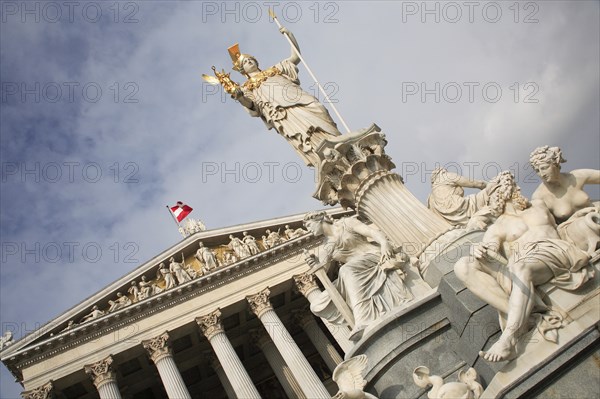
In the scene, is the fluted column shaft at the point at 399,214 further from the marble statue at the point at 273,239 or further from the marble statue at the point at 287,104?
the marble statue at the point at 273,239

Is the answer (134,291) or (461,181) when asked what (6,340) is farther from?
(461,181)

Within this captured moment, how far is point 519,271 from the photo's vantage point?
4770 mm

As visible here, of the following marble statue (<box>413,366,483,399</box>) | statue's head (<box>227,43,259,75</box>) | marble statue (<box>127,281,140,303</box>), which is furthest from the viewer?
marble statue (<box>127,281,140,303</box>)

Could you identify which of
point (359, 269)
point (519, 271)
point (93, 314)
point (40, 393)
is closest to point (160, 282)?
point (93, 314)

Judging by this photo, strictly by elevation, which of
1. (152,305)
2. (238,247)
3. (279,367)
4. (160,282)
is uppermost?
(160,282)

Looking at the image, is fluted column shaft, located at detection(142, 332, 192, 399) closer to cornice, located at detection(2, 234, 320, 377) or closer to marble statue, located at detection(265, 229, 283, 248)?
cornice, located at detection(2, 234, 320, 377)

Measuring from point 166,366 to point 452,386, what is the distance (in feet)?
69.6

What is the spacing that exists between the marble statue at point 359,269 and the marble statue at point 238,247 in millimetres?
21216

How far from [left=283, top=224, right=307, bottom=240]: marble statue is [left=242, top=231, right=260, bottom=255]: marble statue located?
1.95 m

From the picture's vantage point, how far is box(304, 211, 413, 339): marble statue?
22.7ft

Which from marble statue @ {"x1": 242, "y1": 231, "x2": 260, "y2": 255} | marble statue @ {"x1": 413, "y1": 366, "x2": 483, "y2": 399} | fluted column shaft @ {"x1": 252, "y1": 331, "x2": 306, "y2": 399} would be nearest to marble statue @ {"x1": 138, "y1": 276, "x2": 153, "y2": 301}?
marble statue @ {"x1": 242, "y1": 231, "x2": 260, "y2": 255}

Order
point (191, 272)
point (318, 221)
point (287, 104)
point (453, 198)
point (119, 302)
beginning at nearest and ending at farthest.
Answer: point (318, 221)
point (453, 198)
point (287, 104)
point (119, 302)
point (191, 272)

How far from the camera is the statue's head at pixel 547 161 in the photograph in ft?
18.4

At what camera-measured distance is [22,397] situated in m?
23.1
